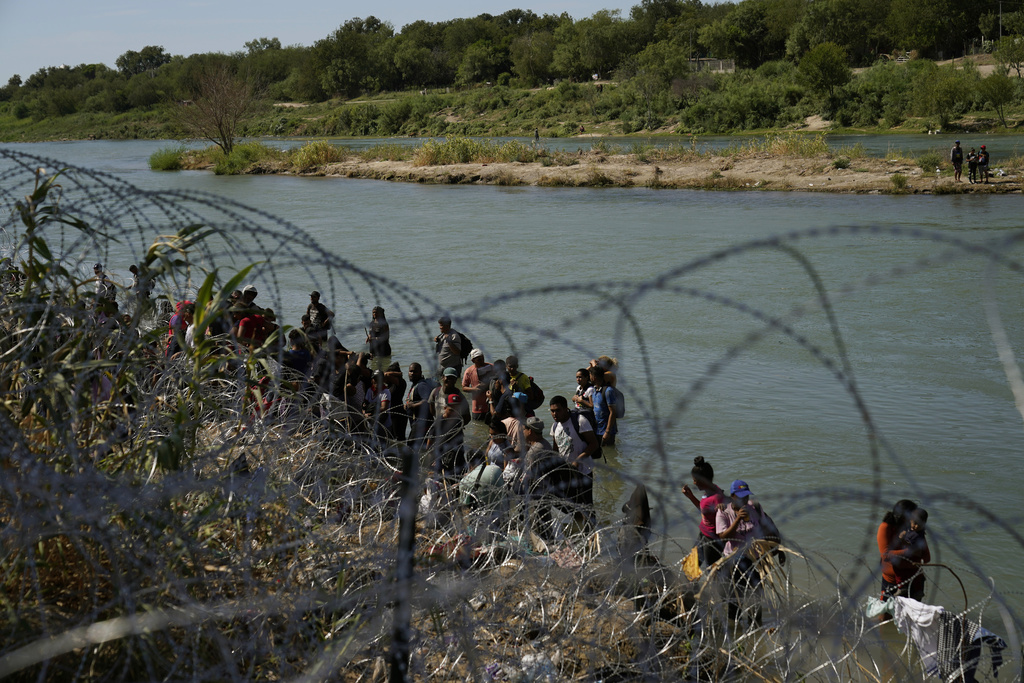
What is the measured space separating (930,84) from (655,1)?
72639 millimetres

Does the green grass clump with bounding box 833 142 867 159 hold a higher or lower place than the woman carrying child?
higher

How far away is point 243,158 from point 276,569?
50.3 meters

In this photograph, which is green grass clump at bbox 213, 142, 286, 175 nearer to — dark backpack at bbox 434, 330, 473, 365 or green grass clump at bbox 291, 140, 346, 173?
green grass clump at bbox 291, 140, 346, 173

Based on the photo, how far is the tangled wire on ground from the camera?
3.31 m

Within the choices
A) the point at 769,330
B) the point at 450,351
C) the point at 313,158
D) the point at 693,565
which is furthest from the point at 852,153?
the point at 769,330

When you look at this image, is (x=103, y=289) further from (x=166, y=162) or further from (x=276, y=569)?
(x=166, y=162)

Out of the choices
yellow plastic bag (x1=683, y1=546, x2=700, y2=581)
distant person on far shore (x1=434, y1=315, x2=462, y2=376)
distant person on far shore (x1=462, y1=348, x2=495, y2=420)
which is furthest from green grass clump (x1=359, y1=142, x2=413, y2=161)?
yellow plastic bag (x1=683, y1=546, x2=700, y2=581)

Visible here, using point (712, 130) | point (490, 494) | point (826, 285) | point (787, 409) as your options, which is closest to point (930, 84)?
point (712, 130)

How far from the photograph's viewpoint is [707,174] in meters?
34.6

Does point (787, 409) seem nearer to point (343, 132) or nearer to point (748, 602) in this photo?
point (748, 602)

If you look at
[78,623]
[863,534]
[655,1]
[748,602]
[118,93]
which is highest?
[655,1]

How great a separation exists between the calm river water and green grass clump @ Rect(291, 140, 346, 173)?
1673cm

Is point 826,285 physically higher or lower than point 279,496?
lower

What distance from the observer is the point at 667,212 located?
2802 centimetres
